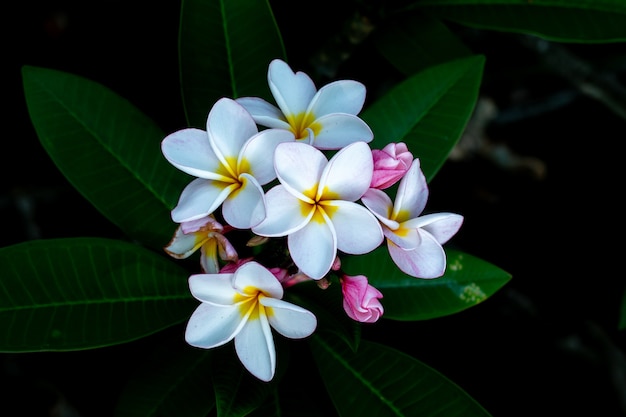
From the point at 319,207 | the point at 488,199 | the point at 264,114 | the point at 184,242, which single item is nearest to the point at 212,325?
the point at 184,242

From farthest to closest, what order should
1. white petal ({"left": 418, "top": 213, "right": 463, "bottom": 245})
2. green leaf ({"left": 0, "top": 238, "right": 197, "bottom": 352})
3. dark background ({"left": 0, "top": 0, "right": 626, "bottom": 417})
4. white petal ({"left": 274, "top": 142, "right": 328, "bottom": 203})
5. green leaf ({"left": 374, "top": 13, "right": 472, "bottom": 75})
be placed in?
dark background ({"left": 0, "top": 0, "right": 626, "bottom": 417}) → green leaf ({"left": 374, "top": 13, "right": 472, "bottom": 75}) → green leaf ({"left": 0, "top": 238, "right": 197, "bottom": 352}) → white petal ({"left": 418, "top": 213, "right": 463, "bottom": 245}) → white petal ({"left": 274, "top": 142, "right": 328, "bottom": 203})

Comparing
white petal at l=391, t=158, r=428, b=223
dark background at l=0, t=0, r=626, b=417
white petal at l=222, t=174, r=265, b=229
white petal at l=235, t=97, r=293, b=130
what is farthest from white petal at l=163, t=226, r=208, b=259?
dark background at l=0, t=0, r=626, b=417

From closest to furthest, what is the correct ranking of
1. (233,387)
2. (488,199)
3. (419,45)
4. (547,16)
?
1. (233,387)
2. (547,16)
3. (419,45)
4. (488,199)

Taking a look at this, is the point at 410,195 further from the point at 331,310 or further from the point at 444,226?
the point at 331,310

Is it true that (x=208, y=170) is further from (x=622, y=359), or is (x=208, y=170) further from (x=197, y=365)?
(x=622, y=359)

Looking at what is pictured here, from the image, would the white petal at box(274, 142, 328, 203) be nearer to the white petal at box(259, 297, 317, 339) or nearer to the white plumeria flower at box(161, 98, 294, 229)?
the white plumeria flower at box(161, 98, 294, 229)

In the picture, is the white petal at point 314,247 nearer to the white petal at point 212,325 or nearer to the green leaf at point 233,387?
the white petal at point 212,325
